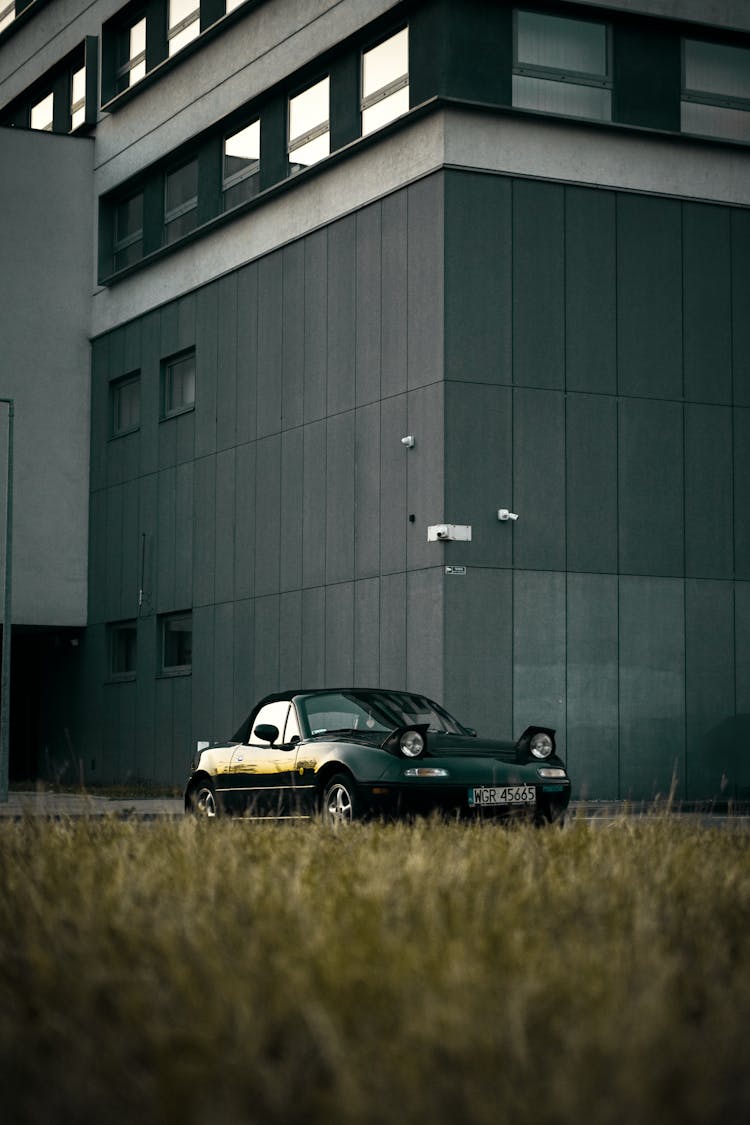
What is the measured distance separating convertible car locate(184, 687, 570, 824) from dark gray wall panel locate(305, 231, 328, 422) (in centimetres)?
1233

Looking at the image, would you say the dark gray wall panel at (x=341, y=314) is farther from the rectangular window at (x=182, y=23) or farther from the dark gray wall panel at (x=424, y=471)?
the rectangular window at (x=182, y=23)

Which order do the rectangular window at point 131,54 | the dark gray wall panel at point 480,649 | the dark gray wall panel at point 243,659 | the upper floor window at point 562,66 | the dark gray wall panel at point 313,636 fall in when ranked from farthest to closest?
the rectangular window at point 131,54, the dark gray wall panel at point 243,659, the dark gray wall panel at point 313,636, the upper floor window at point 562,66, the dark gray wall panel at point 480,649

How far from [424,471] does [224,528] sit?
6.44 meters

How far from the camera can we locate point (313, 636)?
86.4ft

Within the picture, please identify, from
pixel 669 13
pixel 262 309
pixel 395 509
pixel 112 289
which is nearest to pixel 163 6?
pixel 112 289

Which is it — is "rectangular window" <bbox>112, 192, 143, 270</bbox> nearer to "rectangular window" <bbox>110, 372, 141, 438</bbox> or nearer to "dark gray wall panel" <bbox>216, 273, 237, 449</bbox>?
"rectangular window" <bbox>110, 372, 141, 438</bbox>

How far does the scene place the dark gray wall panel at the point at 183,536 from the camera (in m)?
30.3

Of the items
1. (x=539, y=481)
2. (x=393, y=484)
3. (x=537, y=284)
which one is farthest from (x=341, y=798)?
(x=537, y=284)

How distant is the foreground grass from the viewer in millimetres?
3643

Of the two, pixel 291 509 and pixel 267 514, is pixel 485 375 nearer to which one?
pixel 291 509

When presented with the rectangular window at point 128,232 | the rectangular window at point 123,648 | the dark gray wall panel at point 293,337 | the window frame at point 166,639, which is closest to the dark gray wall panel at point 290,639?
the dark gray wall panel at point 293,337

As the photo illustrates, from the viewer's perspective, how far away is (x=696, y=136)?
25.2 metres

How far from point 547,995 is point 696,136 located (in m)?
22.6

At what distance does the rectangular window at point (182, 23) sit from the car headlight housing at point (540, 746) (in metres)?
21.9
